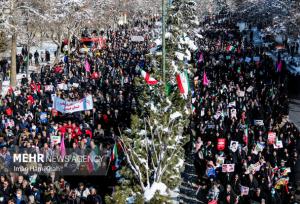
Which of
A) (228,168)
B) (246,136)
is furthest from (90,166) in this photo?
(246,136)

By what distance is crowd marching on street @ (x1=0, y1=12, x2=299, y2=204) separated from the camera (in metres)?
15.5

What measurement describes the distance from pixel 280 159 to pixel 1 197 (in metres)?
8.70

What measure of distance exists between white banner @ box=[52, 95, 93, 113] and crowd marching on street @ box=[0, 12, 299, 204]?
4 cm

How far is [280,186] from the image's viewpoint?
15867 millimetres

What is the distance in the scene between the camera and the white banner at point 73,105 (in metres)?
21.7

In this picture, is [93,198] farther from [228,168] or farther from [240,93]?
[240,93]

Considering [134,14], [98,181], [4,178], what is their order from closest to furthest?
[4,178] → [98,181] → [134,14]

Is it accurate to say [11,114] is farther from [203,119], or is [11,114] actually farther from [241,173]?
[241,173]

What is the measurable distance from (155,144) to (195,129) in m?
8.37

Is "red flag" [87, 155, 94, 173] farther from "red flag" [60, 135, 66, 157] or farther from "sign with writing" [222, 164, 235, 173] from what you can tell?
"sign with writing" [222, 164, 235, 173]

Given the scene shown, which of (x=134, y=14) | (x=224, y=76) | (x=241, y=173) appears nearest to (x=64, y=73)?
(x=224, y=76)

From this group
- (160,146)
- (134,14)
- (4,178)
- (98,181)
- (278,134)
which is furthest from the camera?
(134,14)

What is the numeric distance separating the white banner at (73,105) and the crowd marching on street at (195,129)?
4 cm

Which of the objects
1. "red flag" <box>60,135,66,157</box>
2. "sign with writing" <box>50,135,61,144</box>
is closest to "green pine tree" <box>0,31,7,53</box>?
"sign with writing" <box>50,135,61,144</box>
